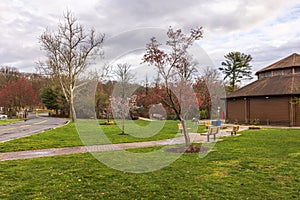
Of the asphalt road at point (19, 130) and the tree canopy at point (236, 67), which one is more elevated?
the tree canopy at point (236, 67)

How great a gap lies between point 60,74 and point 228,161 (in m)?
27.2

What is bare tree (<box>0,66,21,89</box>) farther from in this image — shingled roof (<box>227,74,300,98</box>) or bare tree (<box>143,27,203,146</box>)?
bare tree (<box>143,27,203,146</box>)

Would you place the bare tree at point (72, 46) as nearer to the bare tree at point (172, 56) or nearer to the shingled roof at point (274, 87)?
the shingled roof at point (274, 87)

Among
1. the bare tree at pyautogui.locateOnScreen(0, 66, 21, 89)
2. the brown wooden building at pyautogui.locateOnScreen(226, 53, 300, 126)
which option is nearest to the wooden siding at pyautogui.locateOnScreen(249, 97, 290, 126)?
the brown wooden building at pyautogui.locateOnScreen(226, 53, 300, 126)

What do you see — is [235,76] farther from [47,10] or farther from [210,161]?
[210,161]

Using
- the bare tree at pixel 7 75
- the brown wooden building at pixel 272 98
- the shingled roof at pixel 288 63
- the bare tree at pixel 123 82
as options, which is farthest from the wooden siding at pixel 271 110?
the bare tree at pixel 7 75

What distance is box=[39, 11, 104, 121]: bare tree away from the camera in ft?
97.2

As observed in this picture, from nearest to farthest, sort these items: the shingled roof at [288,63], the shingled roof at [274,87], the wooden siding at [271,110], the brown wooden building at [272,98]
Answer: the brown wooden building at [272,98], the wooden siding at [271,110], the shingled roof at [274,87], the shingled roof at [288,63]

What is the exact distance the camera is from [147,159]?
8.20 meters

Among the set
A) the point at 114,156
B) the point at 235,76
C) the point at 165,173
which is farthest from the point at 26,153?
the point at 235,76

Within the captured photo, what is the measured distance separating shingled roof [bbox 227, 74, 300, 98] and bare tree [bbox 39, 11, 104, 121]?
16300 millimetres

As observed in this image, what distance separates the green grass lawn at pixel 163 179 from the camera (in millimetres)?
4930

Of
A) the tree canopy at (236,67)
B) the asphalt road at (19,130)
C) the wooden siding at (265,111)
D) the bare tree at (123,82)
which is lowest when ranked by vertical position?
the asphalt road at (19,130)

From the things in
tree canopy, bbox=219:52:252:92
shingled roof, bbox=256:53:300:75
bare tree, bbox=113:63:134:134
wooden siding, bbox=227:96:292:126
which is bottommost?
wooden siding, bbox=227:96:292:126
